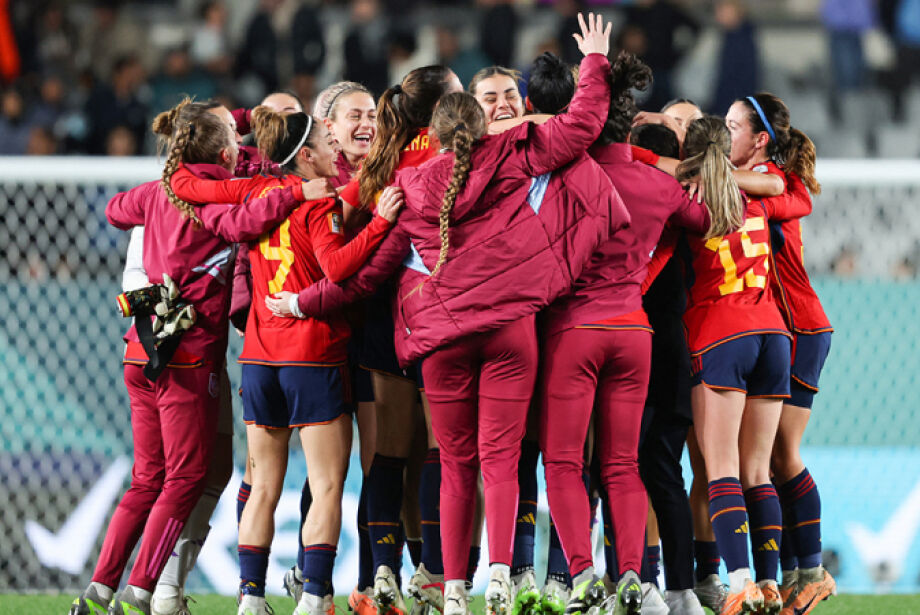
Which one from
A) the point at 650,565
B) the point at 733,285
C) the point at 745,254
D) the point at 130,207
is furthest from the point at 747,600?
the point at 130,207

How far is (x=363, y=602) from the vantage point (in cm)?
500

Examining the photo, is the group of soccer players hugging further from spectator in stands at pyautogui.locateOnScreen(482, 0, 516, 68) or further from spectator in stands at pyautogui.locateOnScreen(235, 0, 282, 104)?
spectator in stands at pyautogui.locateOnScreen(235, 0, 282, 104)

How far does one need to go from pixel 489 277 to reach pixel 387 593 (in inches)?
54.2

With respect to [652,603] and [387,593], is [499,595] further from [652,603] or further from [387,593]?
[652,603]

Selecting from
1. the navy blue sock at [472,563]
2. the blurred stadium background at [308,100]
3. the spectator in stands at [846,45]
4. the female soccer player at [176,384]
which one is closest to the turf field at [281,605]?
the blurred stadium background at [308,100]

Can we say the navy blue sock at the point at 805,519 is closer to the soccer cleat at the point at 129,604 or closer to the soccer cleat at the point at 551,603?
the soccer cleat at the point at 551,603

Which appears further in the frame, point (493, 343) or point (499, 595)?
point (493, 343)

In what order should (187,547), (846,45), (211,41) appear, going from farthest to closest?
(846,45)
(211,41)
(187,547)

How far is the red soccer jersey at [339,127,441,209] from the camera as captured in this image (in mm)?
4656

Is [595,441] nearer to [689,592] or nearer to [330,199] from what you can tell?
[689,592]

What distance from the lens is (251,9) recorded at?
40.4ft

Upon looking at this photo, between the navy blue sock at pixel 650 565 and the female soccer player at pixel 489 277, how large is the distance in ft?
2.41

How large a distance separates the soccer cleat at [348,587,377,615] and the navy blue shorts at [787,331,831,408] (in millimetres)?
2042

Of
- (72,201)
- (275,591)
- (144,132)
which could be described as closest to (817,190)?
(275,591)
